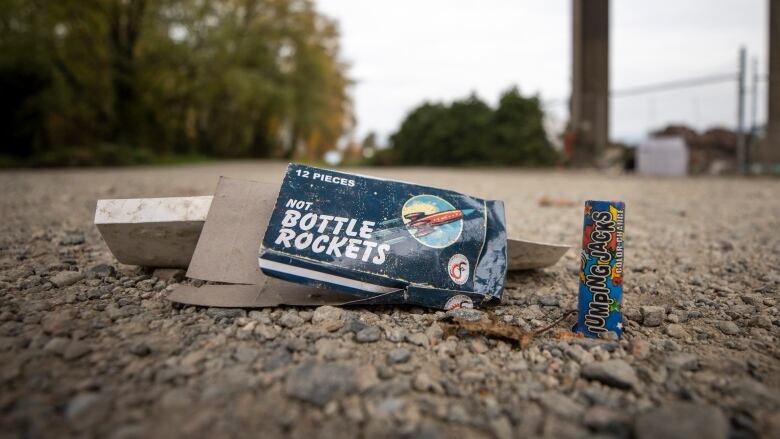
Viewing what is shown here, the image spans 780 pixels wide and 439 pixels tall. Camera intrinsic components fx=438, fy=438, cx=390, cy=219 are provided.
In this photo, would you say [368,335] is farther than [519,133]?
No

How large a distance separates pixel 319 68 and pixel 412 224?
63.5 feet

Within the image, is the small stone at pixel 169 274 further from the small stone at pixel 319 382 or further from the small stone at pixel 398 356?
the small stone at pixel 398 356

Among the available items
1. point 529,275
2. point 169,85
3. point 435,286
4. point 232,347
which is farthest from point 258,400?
point 169,85

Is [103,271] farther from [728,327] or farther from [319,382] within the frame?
[728,327]

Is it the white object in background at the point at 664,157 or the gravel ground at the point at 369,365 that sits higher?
the white object in background at the point at 664,157

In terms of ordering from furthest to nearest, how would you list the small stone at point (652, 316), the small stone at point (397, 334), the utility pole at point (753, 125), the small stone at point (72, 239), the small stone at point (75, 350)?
the utility pole at point (753, 125) → the small stone at point (72, 239) → the small stone at point (652, 316) → the small stone at point (397, 334) → the small stone at point (75, 350)

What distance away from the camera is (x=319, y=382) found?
4.20 feet

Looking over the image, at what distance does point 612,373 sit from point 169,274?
193 cm

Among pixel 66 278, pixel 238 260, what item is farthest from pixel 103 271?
pixel 238 260

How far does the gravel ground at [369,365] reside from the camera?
3.71 feet

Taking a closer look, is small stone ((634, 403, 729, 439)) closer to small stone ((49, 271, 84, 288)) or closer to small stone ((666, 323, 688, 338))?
small stone ((666, 323, 688, 338))

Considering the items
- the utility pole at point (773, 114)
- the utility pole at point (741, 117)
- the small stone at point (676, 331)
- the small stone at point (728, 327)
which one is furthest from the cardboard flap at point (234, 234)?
the utility pole at point (773, 114)

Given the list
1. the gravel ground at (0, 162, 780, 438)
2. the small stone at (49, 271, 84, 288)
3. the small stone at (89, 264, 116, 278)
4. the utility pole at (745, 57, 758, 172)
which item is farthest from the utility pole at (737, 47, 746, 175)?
the small stone at (49, 271, 84, 288)

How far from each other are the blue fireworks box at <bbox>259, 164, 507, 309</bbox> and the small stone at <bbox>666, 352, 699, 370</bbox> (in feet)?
2.12
